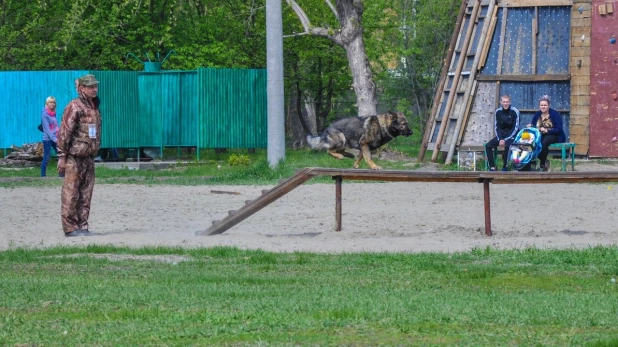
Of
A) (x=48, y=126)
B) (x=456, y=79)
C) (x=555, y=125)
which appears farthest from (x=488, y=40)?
(x=48, y=126)

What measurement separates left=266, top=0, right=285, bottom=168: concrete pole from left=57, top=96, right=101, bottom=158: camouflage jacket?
351 inches

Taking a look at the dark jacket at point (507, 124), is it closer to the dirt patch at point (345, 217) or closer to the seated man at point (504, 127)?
the seated man at point (504, 127)

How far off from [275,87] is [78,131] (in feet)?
30.8

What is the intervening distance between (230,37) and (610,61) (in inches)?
521

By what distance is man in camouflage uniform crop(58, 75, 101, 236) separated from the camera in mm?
13938

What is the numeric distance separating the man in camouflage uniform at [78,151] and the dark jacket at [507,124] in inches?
351

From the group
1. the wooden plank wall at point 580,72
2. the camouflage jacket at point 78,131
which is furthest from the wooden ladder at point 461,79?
the camouflage jacket at point 78,131

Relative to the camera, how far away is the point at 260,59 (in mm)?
34438

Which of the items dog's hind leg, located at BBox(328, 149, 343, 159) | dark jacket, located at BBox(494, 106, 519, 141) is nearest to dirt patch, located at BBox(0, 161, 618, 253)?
dog's hind leg, located at BBox(328, 149, 343, 159)

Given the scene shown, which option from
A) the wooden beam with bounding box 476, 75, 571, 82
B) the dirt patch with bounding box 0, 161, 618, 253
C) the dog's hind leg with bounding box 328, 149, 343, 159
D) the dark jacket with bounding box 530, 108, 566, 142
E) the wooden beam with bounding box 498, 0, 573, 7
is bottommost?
the dirt patch with bounding box 0, 161, 618, 253

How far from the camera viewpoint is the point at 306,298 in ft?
28.8

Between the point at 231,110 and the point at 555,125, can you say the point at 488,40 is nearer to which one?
the point at 555,125

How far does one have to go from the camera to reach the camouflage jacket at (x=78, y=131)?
45.6 feet

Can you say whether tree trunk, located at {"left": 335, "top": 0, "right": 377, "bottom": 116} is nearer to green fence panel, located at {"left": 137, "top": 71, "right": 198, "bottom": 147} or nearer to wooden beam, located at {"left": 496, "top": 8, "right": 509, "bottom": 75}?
green fence panel, located at {"left": 137, "top": 71, "right": 198, "bottom": 147}
